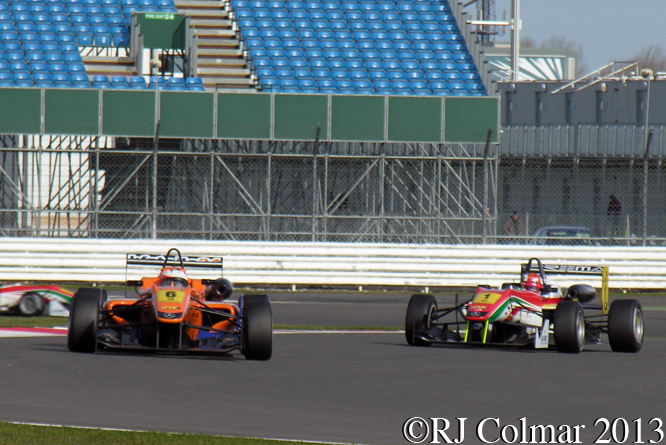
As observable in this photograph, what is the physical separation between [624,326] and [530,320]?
957 mm

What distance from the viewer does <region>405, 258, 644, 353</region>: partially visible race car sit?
10.0 meters

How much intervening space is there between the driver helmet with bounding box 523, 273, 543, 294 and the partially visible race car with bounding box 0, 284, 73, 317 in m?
5.99

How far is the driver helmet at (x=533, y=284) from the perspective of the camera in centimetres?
1095

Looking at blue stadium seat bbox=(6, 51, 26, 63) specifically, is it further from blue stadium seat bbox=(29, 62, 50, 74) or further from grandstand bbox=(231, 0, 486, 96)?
grandstand bbox=(231, 0, 486, 96)

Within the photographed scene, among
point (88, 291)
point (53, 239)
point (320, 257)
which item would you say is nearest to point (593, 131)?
point (320, 257)

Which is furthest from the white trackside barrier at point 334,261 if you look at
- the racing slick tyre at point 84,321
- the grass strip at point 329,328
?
the racing slick tyre at point 84,321

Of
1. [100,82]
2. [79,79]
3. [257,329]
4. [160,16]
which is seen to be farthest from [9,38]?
[257,329]

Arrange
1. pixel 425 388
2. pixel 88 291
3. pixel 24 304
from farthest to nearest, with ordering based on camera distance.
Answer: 1. pixel 24 304
2. pixel 88 291
3. pixel 425 388

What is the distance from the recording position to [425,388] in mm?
7676

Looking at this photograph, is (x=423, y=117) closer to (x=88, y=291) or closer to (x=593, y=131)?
(x=88, y=291)

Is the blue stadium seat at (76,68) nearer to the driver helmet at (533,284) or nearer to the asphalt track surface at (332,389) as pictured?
the asphalt track surface at (332,389)

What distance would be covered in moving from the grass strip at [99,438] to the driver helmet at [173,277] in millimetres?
3642

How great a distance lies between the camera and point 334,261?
18.5 m

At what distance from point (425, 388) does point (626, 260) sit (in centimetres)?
1234
